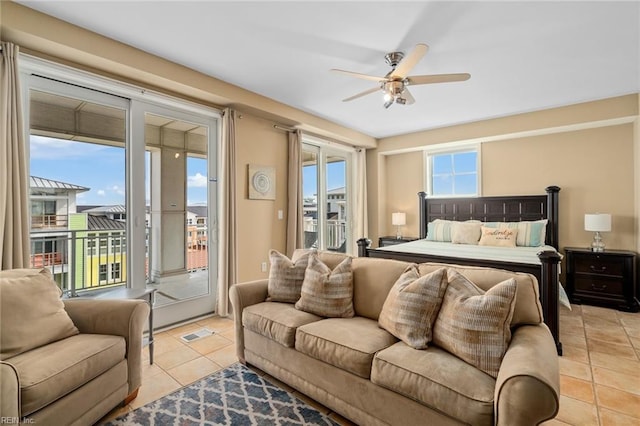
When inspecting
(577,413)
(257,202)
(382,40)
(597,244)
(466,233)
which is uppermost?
(382,40)

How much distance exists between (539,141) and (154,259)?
5586 millimetres

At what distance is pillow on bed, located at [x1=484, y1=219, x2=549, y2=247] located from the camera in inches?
167

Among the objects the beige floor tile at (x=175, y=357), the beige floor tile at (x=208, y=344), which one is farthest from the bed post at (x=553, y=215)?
the beige floor tile at (x=175, y=357)

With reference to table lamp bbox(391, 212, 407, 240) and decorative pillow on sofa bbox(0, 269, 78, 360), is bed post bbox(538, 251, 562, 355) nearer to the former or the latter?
table lamp bbox(391, 212, 407, 240)

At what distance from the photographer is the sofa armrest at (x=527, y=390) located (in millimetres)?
1153

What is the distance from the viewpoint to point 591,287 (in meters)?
4.01

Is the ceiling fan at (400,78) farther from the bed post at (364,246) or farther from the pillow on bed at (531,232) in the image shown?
the pillow on bed at (531,232)

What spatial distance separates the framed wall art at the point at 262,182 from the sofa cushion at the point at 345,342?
7.62 ft

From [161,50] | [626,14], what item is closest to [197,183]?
[161,50]

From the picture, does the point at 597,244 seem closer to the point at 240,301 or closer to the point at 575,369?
the point at 575,369

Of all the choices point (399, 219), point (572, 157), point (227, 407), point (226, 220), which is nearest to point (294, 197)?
Result: point (226, 220)

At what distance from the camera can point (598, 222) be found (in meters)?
3.89

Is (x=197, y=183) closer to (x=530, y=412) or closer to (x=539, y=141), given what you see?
(x=530, y=412)

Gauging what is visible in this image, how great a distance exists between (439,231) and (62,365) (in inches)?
189
